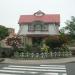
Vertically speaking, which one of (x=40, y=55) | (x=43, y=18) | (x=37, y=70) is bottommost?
(x=40, y=55)

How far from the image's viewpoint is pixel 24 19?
151ft

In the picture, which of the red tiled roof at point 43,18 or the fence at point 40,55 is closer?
the fence at point 40,55

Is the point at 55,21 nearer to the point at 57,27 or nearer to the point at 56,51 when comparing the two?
the point at 57,27

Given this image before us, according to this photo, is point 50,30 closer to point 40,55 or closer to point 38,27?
point 38,27

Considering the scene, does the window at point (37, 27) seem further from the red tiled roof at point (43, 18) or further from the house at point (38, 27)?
the red tiled roof at point (43, 18)

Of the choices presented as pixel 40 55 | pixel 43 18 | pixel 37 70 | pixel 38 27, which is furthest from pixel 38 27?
pixel 37 70

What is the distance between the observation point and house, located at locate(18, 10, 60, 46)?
43.8m

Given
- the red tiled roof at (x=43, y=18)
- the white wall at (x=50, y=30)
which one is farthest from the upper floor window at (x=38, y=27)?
the red tiled roof at (x=43, y=18)

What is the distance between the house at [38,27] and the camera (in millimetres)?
43844

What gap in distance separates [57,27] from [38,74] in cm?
3075

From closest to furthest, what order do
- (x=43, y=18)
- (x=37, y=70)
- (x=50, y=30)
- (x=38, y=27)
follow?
1. (x=37, y=70)
2. (x=50, y=30)
3. (x=38, y=27)
4. (x=43, y=18)

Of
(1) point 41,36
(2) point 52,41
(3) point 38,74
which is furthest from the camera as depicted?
(1) point 41,36

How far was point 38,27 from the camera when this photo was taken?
145 feet

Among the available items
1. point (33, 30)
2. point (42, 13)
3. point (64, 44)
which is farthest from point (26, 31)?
point (64, 44)
